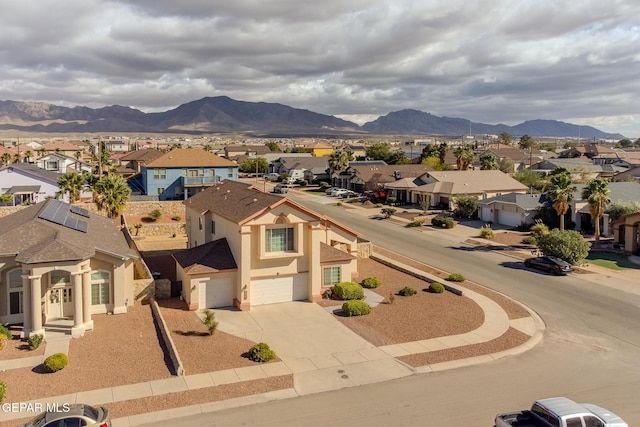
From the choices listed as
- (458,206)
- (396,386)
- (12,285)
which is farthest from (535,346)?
(458,206)

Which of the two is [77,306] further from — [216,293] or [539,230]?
[539,230]

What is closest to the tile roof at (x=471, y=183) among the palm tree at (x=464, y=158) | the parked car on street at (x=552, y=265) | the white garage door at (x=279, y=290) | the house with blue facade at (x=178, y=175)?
the palm tree at (x=464, y=158)

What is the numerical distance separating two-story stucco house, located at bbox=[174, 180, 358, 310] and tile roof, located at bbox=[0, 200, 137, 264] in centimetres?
411

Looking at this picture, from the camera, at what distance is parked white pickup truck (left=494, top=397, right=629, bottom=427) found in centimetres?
1494

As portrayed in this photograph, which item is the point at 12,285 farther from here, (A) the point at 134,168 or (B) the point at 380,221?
(A) the point at 134,168

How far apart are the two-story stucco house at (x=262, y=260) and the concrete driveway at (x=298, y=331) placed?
0.92 metres

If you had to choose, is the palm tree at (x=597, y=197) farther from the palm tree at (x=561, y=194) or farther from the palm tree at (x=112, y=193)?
the palm tree at (x=112, y=193)

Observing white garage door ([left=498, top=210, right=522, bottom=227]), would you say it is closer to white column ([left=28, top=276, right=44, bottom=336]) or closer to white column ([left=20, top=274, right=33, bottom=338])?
white column ([left=28, top=276, right=44, bottom=336])

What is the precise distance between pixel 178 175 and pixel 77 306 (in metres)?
50.8

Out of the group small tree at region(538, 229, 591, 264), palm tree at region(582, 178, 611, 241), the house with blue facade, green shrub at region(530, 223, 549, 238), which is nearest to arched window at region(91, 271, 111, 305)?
small tree at region(538, 229, 591, 264)

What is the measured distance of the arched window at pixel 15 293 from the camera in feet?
84.2

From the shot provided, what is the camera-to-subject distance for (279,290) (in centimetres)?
3034

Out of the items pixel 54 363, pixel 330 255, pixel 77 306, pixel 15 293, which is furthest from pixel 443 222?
pixel 54 363

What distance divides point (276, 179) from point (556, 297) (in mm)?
86974
